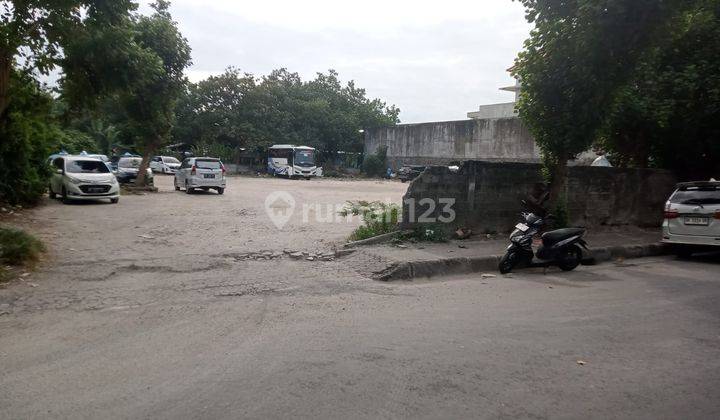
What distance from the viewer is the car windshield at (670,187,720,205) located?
9.81 m

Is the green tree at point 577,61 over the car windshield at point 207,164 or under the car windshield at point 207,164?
over

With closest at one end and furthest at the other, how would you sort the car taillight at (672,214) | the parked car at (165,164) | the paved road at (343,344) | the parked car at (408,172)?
the paved road at (343,344)
the car taillight at (672,214)
the parked car at (408,172)
the parked car at (165,164)

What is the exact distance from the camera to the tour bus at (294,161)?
40.2 metres

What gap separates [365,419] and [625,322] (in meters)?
3.86

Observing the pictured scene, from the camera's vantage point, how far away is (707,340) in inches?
199

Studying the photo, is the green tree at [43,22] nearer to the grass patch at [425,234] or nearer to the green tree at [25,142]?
the green tree at [25,142]

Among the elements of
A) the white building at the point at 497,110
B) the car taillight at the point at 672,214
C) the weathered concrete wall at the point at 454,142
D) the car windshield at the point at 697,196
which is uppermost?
the white building at the point at 497,110

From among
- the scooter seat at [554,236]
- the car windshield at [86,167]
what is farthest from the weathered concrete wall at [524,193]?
the car windshield at [86,167]

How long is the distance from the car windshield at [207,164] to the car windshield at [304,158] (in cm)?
1755

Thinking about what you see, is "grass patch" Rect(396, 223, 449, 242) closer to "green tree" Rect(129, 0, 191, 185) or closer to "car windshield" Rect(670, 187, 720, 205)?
"car windshield" Rect(670, 187, 720, 205)

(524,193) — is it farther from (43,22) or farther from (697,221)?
(43,22)

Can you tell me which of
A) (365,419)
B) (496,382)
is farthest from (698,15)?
(365,419)

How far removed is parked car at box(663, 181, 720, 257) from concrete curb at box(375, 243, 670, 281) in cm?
100

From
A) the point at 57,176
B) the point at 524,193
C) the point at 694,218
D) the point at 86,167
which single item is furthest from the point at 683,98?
the point at 57,176
